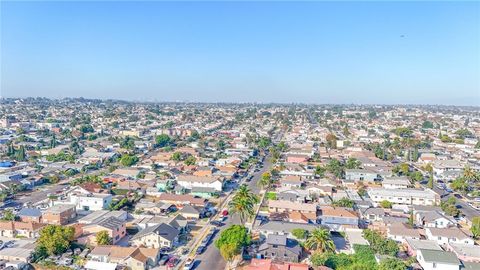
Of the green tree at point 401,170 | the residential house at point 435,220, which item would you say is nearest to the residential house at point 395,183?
the green tree at point 401,170

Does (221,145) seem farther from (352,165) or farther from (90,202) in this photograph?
(90,202)

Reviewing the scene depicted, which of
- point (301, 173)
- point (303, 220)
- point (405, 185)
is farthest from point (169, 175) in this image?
point (405, 185)

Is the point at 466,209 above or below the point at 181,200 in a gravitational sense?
below

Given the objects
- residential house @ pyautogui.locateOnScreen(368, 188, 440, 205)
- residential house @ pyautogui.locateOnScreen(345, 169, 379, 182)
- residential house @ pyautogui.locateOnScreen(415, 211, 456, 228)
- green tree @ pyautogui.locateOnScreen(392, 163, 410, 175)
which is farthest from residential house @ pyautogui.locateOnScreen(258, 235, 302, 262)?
green tree @ pyautogui.locateOnScreen(392, 163, 410, 175)

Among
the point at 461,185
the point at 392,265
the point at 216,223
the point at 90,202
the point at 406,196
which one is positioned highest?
the point at 392,265

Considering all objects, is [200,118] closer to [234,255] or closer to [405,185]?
[405,185]

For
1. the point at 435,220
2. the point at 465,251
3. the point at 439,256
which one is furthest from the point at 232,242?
the point at 435,220
